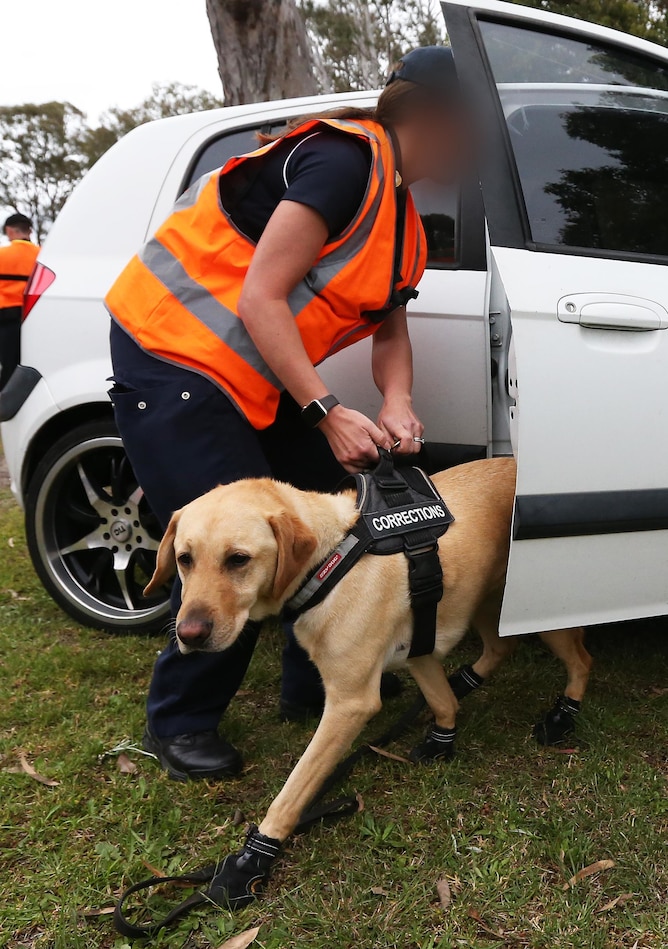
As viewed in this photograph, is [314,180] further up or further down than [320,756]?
further up

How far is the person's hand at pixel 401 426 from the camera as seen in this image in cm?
240

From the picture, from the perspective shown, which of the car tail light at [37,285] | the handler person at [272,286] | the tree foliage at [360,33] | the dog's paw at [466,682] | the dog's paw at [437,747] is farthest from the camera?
the tree foliage at [360,33]

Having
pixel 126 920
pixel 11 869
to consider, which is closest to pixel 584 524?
pixel 126 920

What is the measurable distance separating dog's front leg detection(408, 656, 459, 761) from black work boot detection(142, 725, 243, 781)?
1.94ft

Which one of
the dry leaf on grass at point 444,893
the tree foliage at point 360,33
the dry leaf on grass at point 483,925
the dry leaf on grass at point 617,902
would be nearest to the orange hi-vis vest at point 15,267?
the dry leaf on grass at point 444,893

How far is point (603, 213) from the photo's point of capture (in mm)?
2336

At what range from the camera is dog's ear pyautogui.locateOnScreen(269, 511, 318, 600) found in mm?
1977

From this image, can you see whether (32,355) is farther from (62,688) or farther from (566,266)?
(566,266)

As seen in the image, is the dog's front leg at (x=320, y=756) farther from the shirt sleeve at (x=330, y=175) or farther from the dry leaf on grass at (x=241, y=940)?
the shirt sleeve at (x=330, y=175)

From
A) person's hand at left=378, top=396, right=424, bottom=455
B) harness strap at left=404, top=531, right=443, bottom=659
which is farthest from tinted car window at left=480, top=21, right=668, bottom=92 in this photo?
harness strap at left=404, top=531, right=443, bottom=659

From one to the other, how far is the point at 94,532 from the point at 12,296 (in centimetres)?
294

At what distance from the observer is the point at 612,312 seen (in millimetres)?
2145

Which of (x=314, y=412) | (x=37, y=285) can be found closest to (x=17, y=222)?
(x=37, y=285)

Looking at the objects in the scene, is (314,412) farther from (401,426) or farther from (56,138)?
(56,138)
